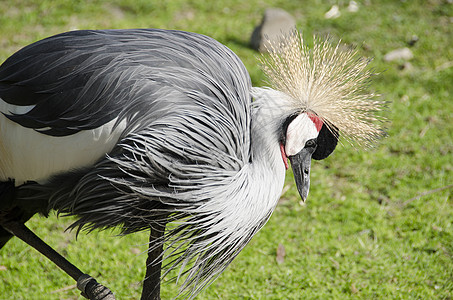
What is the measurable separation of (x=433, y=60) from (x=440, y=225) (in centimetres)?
170

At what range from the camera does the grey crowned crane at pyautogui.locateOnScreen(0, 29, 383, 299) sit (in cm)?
152

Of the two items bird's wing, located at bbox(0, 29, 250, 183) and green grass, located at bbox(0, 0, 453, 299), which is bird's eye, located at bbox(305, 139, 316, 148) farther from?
green grass, located at bbox(0, 0, 453, 299)

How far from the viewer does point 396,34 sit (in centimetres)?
413

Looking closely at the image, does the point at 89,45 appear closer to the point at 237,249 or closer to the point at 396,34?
the point at 237,249

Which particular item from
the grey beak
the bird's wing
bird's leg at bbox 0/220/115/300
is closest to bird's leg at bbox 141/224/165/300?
bird's leg at bbox 0/220/115/300

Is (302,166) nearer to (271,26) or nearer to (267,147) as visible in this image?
(267,147)

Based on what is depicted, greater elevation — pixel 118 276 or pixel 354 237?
pixel 118 276

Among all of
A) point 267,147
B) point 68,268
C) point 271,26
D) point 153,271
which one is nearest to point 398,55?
point 271,26

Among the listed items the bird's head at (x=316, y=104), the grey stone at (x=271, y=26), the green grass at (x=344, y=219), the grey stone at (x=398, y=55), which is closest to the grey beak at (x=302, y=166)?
the bird's head at (x=316, y=104)

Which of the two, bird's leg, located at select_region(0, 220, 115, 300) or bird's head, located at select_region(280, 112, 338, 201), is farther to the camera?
bird's leg, located at select_region(0, 220, 115, 300)

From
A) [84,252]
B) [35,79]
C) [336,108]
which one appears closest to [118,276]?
[84,252]

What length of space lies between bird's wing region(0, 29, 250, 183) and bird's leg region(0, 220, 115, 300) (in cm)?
30

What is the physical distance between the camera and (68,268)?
1801mm

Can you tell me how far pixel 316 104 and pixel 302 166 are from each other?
20cm
